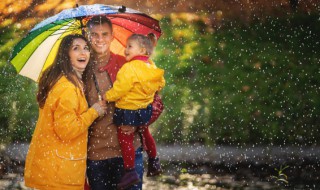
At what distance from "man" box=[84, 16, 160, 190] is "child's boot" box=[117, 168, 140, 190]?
0.16ft

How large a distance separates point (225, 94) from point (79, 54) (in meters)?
4.94

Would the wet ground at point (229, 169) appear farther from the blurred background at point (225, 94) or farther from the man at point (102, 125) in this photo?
the man at point (102, 125)

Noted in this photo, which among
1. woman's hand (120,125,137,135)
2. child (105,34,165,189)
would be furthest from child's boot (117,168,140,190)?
woman's hand (120,125,137,135)

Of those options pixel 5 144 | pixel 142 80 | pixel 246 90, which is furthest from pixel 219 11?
pixel 142 80

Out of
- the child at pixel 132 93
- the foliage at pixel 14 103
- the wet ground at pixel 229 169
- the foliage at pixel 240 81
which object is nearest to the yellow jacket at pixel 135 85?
the child at pixel 132 93

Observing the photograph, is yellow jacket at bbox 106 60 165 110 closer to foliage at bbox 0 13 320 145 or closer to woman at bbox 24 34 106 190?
woman at bbox 24 34 106 190

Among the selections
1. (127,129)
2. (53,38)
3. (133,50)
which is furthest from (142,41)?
(53,38)

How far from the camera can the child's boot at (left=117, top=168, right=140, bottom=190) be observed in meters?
4.31

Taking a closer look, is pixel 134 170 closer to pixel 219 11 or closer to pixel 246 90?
pixel 246 90

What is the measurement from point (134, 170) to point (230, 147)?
376 cm

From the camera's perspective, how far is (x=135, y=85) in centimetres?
431

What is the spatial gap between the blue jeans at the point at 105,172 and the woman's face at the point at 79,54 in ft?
2.22

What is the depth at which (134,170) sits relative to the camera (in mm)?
4344

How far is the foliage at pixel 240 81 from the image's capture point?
8289 mm
